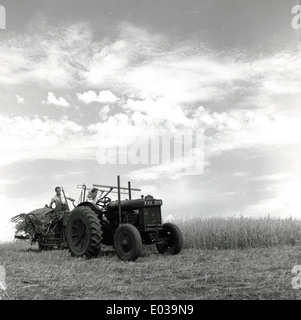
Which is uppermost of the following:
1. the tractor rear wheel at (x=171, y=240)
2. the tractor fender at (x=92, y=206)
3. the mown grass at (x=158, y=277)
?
the tractor fender at (x=92, y=206)

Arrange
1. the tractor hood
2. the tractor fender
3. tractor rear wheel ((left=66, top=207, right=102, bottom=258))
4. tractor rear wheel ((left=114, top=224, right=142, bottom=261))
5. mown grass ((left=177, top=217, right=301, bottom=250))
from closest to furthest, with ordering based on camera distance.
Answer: tractor rear wheel ((left=114, top=224, right=142, bottom=261)), tractor rear wheel ((left=66, top=207, right=102, bottom=258)), the tractor hood, the tractor fender, mown grass ((left=177, top=217, right=301, bottom=250))

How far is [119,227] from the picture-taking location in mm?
8883

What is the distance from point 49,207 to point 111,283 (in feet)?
21.9

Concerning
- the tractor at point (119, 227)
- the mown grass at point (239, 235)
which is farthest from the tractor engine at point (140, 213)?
the mown grass at point (239, 235)

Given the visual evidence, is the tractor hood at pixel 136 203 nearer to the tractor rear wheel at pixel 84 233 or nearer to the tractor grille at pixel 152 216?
the tractor grille at pixel 152 216

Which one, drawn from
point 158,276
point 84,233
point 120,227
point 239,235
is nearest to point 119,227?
point 120,227

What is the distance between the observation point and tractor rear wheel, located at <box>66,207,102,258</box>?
29.7 feet

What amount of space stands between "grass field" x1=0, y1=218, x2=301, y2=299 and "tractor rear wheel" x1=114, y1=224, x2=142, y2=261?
0.66 feet

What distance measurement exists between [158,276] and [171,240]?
3047 mm

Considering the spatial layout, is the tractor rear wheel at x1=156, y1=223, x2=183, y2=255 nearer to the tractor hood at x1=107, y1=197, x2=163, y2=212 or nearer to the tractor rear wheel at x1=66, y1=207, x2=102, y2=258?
the tractor hood at x1=107, y1=197, x2=163, y2=212

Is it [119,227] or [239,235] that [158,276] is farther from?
[239,235]

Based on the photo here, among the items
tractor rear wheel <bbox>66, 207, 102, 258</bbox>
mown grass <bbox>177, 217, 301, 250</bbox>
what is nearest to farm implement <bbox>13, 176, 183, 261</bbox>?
tractor rear wheel <bbox>66, 207, 102, 258</bbox>

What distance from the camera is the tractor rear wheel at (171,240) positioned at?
31.7 ft
